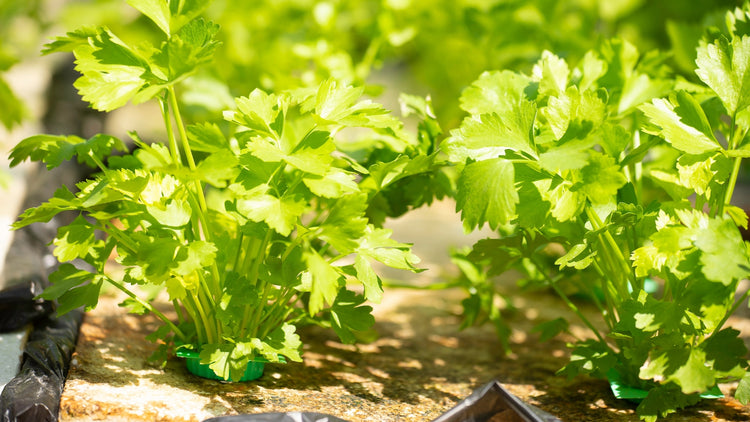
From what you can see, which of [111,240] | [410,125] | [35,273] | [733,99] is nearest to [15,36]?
[410,125]

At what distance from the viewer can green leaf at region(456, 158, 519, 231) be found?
2.89 ft

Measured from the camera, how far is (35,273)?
4.57 ft

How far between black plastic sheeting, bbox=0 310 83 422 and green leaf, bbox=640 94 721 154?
0.99 m

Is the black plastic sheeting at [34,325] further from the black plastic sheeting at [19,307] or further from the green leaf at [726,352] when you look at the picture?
the green leaf at [726,352]

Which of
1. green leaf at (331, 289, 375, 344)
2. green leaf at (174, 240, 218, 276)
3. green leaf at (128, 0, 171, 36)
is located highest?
green leaf at (128, 0, 171, 36)

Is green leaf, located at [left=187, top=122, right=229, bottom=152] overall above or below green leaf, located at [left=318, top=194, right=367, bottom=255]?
above

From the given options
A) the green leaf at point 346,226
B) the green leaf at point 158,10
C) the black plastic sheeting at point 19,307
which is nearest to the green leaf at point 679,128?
the green leaf at point 346,226

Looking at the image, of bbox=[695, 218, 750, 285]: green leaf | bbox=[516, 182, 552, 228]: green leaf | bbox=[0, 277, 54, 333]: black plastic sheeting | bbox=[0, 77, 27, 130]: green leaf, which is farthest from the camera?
bbox=[0, 77, 27, 130]: green leaf

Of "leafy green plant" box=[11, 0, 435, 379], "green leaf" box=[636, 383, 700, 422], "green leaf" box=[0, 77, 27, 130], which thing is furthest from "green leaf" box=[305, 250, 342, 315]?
"green leaf" box=[0, 77, 27, 130]

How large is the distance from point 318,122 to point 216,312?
0.33 m

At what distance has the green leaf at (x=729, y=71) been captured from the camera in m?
0.97

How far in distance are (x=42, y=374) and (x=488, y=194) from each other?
0.75m

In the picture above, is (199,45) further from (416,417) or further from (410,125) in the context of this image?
(410,125)

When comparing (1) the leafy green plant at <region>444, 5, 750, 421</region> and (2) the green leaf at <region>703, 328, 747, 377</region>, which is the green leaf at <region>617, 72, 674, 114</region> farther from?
(2) the green leaf at <region>703, 328, 747, 377</region>
